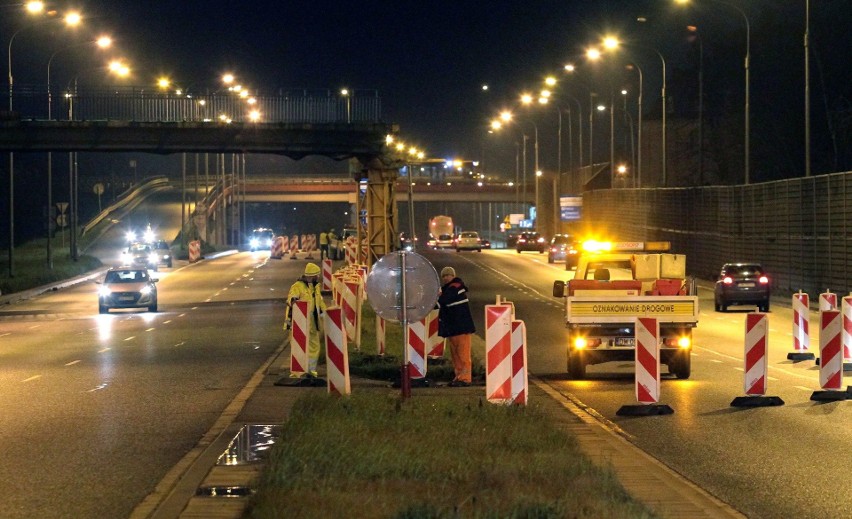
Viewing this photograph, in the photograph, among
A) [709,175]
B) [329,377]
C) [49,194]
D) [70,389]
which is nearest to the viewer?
[329,377]

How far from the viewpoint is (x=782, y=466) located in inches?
502

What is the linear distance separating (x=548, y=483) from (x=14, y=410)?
9088 mm

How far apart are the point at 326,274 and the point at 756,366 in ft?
88.1

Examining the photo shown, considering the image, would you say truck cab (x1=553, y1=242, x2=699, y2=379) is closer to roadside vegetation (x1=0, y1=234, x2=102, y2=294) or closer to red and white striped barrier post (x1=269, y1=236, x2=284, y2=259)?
roadside vegetation (x1=0, y1=234, x2=102, y2=294)

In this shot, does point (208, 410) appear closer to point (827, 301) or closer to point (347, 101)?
point (827, 301)

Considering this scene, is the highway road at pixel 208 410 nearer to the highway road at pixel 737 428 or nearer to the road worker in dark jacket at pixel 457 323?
the highway road at pixel 737 428

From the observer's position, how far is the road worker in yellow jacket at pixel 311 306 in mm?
20500

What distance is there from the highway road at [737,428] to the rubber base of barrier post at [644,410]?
0.37 feet

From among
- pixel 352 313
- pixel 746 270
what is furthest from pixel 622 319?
pixel 746 270

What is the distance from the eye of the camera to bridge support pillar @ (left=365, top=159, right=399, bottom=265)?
49.3 m

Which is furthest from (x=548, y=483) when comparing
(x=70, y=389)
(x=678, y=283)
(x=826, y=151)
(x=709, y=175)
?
(x=709, y=175)

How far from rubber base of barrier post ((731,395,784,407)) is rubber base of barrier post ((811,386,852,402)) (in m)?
0.61

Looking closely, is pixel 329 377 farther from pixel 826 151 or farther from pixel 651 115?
pixel 651 115

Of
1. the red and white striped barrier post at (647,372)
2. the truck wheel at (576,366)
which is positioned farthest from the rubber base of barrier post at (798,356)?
the red and white striped barrier post at (647,372)
